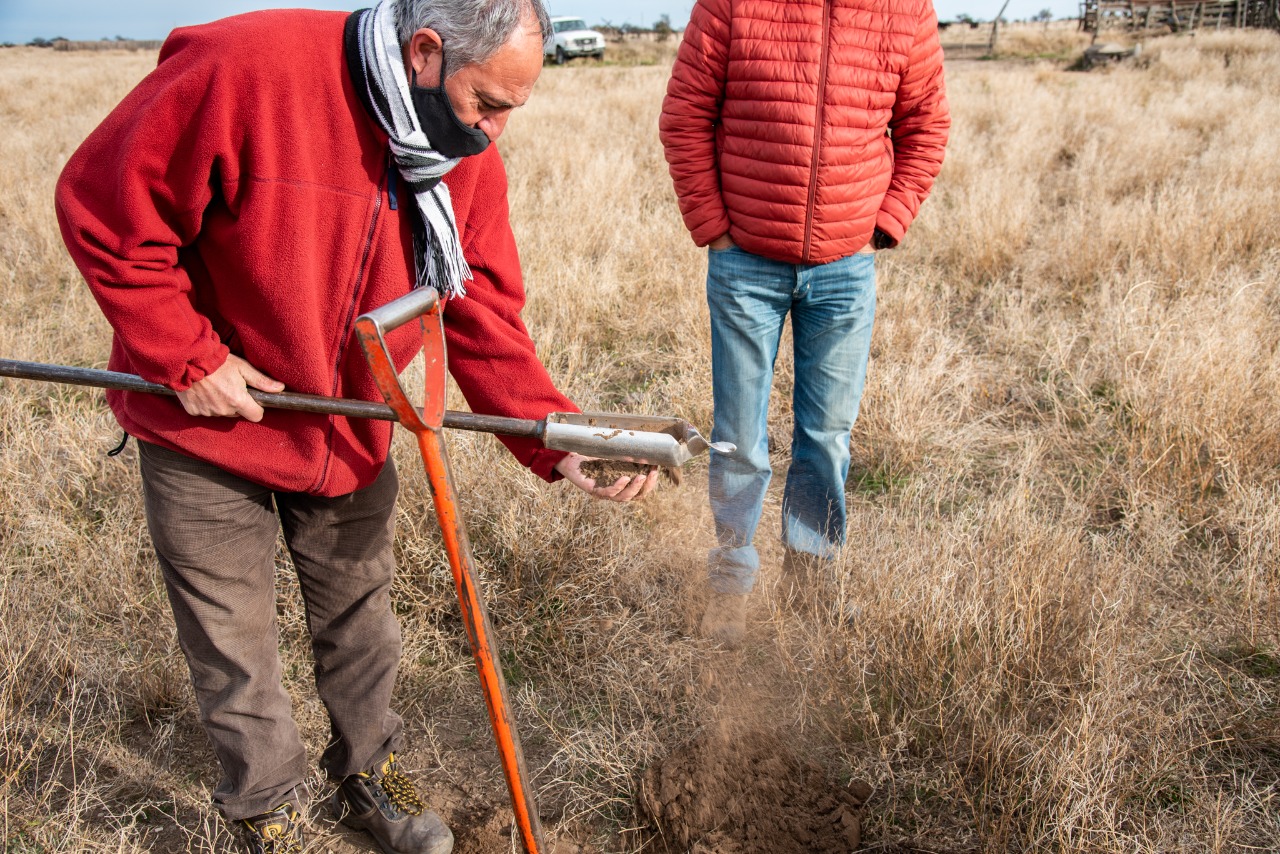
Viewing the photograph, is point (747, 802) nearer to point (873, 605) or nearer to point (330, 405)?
point (873, 605)

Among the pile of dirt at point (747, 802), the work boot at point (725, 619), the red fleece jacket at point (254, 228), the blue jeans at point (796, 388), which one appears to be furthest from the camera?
the work boot at point (725, 619)

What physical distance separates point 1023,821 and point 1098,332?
128 inches

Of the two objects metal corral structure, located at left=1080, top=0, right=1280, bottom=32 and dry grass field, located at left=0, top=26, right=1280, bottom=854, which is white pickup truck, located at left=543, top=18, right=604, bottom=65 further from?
dry grass field, located at left=0, top=26, right=1280, bottom=854

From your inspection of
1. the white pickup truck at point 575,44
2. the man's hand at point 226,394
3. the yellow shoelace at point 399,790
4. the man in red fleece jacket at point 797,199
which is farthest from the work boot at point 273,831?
the white pickup truck at point 575,44

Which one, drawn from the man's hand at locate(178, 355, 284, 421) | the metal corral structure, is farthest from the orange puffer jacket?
the metal corral structure

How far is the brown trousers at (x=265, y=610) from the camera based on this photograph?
1743mm

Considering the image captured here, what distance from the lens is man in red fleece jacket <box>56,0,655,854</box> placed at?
147cm

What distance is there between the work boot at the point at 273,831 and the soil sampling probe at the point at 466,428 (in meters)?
0.62

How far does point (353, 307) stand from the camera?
1703 mm

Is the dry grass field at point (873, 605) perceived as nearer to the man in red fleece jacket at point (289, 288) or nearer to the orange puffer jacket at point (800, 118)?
the man in red fleece jacket at point (289, 288)

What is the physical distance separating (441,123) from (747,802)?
178 cm

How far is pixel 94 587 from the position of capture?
288cm

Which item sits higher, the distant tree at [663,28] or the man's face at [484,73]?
the distant tree at [663,28]

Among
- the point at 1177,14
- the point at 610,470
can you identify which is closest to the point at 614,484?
the point at 610,470
